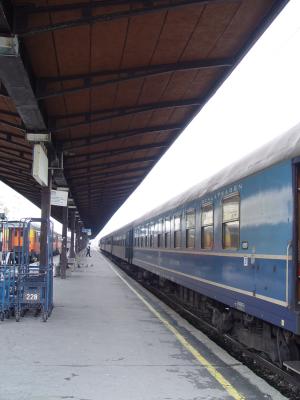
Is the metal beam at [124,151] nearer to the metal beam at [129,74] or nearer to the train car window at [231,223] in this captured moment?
the metal beam at [129,74]

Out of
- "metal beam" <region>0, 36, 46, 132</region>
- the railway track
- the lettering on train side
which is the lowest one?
the railway track

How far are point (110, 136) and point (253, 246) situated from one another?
7214 millimetres

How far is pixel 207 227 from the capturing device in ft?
33.7

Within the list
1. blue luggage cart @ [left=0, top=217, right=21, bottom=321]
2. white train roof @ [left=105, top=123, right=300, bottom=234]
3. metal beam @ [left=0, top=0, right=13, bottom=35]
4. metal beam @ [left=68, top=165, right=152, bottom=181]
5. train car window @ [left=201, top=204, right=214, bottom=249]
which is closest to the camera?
metal beam @ [left=0, top=0, right=13, bottom=35]

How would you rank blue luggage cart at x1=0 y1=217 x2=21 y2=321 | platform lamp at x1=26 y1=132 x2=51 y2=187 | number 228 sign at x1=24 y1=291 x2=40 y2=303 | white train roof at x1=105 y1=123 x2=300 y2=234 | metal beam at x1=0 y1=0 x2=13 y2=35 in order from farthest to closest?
1. platform lamp at x1=26 y1=132 x2=51 y2=187
2. number 228 sign at x1=24 y1=291 x2=40 y2=303
3. blue luggage cart at x1=0 y1=217 x2=21 y2=321
4. white train roof at x1=105 y1=123 x2=300 y2=234
5. metal beam at x1=0 y1=0 x2=13 y2=35

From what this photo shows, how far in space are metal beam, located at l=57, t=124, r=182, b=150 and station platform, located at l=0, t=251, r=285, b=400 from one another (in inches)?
172

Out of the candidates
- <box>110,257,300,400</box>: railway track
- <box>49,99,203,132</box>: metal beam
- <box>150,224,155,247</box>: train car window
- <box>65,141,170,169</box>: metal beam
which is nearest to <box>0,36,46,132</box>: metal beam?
<box>49,99,203,132</box>: metal beam

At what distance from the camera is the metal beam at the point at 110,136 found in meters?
13.3

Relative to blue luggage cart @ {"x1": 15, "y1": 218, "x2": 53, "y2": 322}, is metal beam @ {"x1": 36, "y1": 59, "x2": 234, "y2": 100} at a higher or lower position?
higher

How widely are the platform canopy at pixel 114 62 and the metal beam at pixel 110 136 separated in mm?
26

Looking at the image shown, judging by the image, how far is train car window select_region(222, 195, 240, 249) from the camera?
823cm

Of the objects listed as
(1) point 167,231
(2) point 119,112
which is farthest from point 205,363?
(1) point 167,231

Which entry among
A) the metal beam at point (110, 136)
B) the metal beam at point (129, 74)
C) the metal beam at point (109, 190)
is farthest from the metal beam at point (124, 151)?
the metal beam at point (109, 190)

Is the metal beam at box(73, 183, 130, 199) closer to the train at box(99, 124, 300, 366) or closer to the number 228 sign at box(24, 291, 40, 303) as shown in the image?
the train at box(99, 124, 300, 366)
